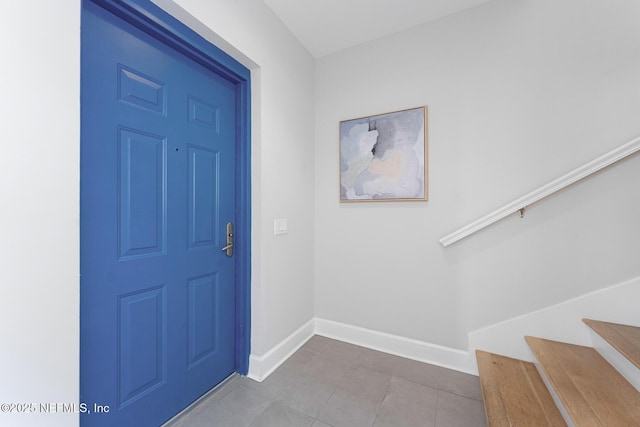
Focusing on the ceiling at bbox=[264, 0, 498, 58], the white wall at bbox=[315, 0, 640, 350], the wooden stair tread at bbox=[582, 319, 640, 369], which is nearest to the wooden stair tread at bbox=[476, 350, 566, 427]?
the white wall at bbox=[315, 0, 640, 350]

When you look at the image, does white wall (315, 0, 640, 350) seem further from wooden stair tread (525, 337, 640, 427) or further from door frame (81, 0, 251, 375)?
door frame (81, 0, 251, 375)

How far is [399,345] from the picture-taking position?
2.03 metres

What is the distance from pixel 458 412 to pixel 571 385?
58 centimetres

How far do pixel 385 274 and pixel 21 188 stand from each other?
83.0 inches

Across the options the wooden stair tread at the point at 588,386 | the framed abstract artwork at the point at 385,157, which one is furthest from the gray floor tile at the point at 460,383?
the framed abstract artwork at the point at 385,157

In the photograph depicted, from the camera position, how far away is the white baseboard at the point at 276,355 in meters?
1.74

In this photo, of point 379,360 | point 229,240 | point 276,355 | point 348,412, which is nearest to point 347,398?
Answer: point 348,412

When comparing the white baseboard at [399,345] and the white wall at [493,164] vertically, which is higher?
the white wall at [493,164]

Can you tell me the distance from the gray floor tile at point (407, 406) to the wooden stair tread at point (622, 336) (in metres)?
0.94

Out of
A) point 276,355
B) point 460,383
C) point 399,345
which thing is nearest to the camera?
point 460,383

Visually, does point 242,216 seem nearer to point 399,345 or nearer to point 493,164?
point 399,345

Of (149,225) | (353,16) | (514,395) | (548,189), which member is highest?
(353,16)

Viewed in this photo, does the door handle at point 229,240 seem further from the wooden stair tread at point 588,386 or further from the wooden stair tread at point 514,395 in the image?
the wooden stair tread at point 588,386

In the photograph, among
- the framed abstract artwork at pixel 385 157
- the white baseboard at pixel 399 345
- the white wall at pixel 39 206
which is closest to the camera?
the white wall at pixel 39 206
